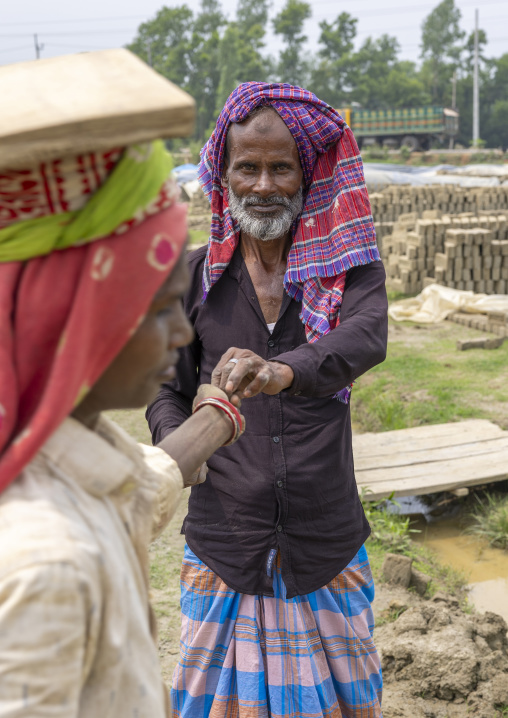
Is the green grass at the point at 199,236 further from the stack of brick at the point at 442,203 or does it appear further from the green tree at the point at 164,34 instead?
the green tree at the point at 164,34

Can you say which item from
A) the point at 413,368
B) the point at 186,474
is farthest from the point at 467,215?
the point at 186,474

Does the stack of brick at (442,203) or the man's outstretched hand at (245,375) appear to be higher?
the man's outstretched hand at (245,375)

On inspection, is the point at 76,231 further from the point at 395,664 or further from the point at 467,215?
the point at 467,215

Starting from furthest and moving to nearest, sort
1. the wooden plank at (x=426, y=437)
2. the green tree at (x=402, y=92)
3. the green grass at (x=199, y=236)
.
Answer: the green tree at (x=402, y=92)
the green grass at (x=199, y=236)
the wooden plank at (x=426, y=437)

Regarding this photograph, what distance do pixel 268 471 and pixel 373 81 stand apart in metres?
68.9

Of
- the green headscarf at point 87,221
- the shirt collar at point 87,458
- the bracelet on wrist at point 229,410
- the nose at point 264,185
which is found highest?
the green headscarf at point 87,221

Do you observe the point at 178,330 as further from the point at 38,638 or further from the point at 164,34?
the point at 164,34

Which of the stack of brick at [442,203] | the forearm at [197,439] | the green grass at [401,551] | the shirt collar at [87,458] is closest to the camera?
the shirt collar at [87,458]

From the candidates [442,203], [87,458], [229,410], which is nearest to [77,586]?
[87,458]

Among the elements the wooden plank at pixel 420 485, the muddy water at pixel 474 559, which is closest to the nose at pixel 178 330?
the muddy water at pixel 474 559

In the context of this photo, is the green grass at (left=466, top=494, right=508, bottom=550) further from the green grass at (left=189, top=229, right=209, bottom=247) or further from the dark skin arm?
the green grass at (left=189, top=229, right=209, bottom=247)

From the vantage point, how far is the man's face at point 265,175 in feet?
8.20

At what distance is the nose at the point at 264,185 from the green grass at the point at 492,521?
3.25 meters

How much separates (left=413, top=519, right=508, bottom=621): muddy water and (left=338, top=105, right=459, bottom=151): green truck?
43665 millimetres
